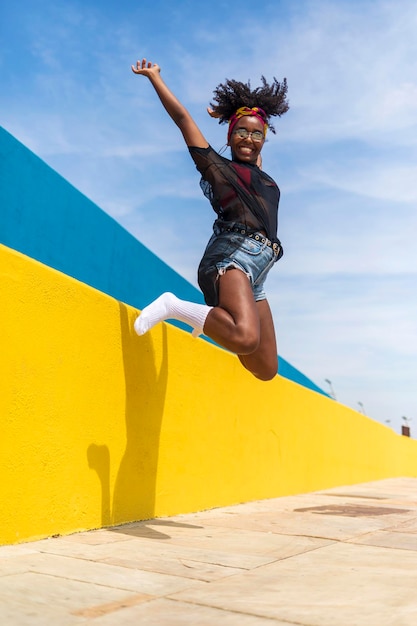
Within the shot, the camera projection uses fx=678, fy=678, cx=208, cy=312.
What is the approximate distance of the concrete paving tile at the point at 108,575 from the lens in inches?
81.4

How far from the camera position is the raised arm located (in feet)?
11.0

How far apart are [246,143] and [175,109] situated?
43 centimetres

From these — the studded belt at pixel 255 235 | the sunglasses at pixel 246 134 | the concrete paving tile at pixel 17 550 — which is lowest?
the concrete paving tile at pixel 17 550

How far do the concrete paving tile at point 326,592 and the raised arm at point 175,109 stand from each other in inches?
78.5

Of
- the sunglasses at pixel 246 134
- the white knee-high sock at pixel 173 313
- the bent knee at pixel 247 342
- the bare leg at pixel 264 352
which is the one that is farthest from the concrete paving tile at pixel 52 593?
the sunglasses at pixel 246 134

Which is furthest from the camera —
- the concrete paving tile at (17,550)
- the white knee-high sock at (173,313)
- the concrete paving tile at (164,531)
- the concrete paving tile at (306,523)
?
the concrete paving tile at (306,523)

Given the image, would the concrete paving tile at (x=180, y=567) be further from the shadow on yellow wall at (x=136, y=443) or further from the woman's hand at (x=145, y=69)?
the woman's hand at (x=145, y=69)

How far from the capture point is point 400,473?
15.8 metres

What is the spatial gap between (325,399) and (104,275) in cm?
364

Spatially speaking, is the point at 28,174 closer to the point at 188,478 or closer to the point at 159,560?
the point at 188,478

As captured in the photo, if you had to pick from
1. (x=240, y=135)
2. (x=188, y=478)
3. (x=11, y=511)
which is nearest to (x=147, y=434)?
(x=188, y=478)

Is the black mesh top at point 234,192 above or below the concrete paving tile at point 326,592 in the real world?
above

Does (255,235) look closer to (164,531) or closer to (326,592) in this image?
(164,531)

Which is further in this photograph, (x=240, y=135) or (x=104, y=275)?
(x=104, y=275)
